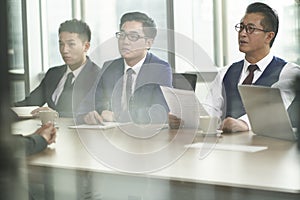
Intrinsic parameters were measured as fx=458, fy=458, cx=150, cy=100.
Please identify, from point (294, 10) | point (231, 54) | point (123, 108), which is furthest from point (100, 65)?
point (294, 10)

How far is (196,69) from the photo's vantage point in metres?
0.68

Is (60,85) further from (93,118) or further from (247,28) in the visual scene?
(247,28)

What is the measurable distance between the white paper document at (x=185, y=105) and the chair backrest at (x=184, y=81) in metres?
0.02

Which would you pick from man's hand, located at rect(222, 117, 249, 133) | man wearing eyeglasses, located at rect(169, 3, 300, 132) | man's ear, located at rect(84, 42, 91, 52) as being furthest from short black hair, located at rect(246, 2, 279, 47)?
man's ear, located at rect(84, 42, 91, 52)

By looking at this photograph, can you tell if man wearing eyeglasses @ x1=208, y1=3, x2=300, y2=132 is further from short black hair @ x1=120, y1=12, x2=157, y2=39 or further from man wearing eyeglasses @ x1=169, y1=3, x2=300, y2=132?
short black hair @ x1=120, y1=12, x2=157, y2=39

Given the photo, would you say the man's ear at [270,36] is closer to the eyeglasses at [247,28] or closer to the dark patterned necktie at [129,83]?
the eyeglasses at [247,28]

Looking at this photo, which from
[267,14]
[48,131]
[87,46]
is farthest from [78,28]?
[267,14]

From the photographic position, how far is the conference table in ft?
1.73

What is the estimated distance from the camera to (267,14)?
611 mm

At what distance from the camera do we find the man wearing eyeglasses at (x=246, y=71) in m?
0.65

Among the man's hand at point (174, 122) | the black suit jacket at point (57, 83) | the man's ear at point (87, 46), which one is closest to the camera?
the black suit jacket at point (57, 83)

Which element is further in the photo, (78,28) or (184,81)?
(184,81)

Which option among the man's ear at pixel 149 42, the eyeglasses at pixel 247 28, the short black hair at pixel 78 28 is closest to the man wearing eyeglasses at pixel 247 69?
the eyeglasses at pixel 247 28

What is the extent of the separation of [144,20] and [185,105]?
180 millimetres
